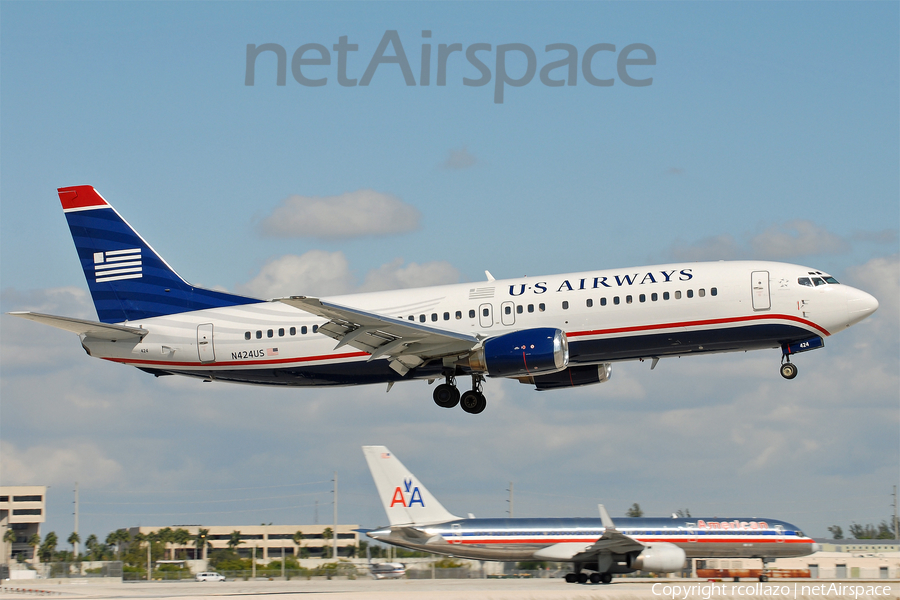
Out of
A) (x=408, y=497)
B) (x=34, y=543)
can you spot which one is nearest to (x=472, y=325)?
(x=408, y=497)

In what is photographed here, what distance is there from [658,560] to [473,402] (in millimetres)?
12519

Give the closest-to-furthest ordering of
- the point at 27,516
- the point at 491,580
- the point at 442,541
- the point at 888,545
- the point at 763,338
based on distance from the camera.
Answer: the point at 763,338 → the point at 442,541 → the point at 491,580 → the point at 888,545 → the point at 27,516

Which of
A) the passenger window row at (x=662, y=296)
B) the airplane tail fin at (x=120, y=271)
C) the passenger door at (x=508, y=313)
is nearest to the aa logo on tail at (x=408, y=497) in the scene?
the airplane tail fin at (x=120, y=271)

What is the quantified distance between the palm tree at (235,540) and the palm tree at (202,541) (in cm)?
302

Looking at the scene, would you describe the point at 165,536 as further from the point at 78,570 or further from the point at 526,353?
the point at 526,353

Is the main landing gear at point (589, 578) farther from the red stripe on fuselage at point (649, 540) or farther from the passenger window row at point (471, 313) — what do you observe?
the passenger window row at point (471, 313)

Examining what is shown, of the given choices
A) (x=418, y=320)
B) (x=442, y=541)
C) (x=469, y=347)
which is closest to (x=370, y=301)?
(x=418, y=320)

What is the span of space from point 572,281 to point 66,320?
745 inches

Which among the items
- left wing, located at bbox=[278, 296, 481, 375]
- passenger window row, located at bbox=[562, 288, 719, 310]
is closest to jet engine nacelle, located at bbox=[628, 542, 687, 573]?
left wing, located at bbox=[278, 296, 481, 375]

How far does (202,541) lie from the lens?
413 feet

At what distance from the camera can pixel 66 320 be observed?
38.2 metres

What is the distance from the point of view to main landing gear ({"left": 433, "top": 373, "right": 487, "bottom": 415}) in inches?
1545

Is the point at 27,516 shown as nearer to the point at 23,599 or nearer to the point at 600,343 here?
the point at 23,599

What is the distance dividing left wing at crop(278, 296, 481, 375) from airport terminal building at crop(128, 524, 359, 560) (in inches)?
3663
